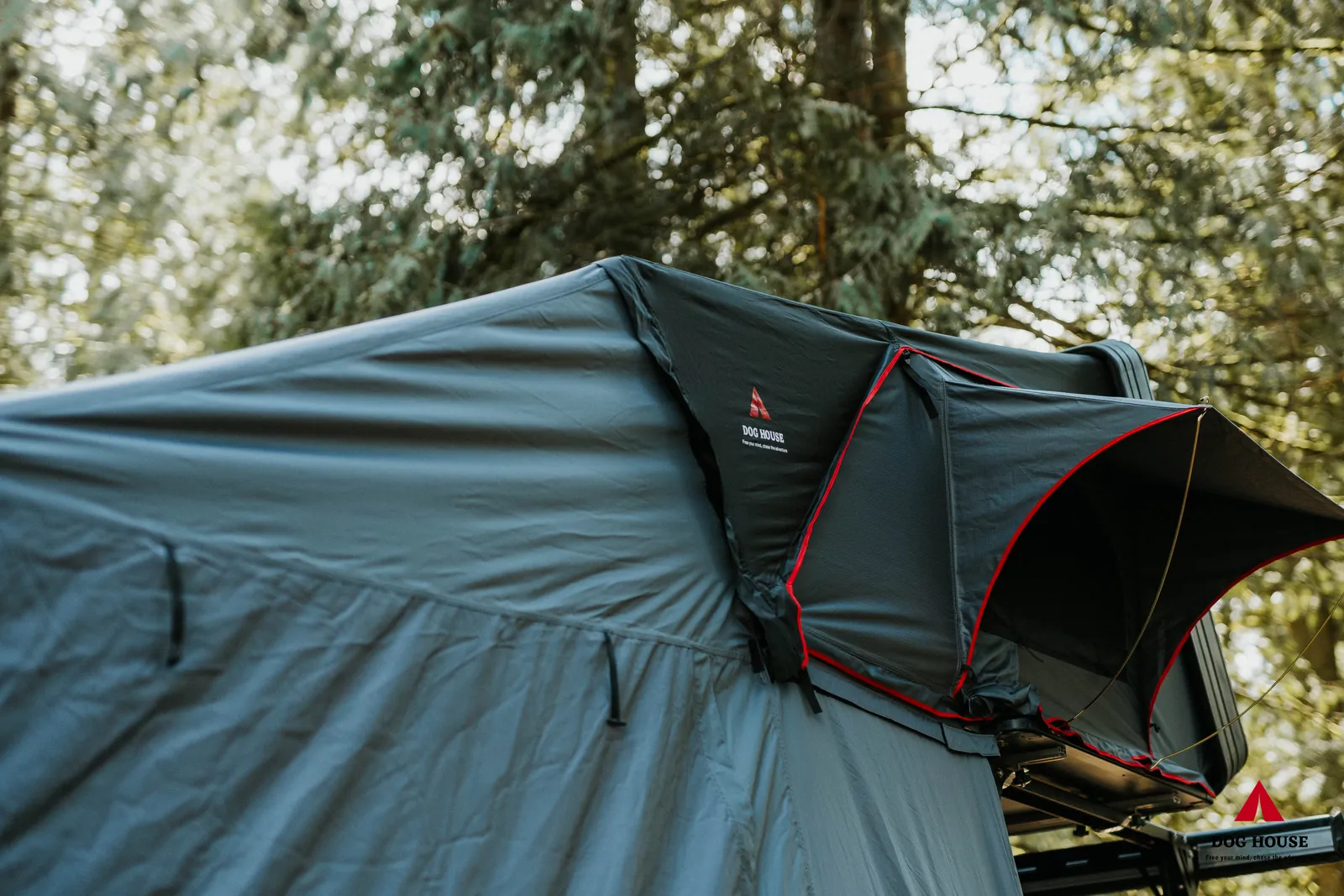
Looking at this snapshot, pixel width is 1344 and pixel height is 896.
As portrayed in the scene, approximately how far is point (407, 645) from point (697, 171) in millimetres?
6402

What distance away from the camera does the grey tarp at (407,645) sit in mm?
1781

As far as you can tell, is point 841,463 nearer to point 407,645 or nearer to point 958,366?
point 958,366

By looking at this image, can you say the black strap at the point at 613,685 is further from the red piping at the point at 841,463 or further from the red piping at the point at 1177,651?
the red piping at the point at 1177,651

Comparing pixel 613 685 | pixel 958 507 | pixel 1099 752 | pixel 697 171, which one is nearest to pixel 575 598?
pixel 613 685

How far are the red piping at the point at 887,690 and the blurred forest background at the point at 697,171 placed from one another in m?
4.33

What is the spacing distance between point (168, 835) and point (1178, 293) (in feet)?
23.0

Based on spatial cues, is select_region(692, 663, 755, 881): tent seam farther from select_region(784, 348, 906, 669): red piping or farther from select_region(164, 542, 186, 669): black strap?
select_region(164, 542, 186, 669): black strap

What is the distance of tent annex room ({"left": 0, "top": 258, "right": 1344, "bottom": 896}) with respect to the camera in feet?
Result: 5.97

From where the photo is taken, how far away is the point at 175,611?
1859mm

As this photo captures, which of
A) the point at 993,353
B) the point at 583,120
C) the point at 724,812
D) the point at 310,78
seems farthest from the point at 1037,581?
the point at 310,78

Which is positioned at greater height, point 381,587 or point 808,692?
point 381,587

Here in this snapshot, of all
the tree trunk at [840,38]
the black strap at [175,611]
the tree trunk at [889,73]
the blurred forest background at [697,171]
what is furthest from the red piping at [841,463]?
the tree trunk at [840,38]

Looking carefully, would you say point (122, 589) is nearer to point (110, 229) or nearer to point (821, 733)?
point (821, 733)

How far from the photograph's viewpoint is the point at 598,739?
238 centimetres
